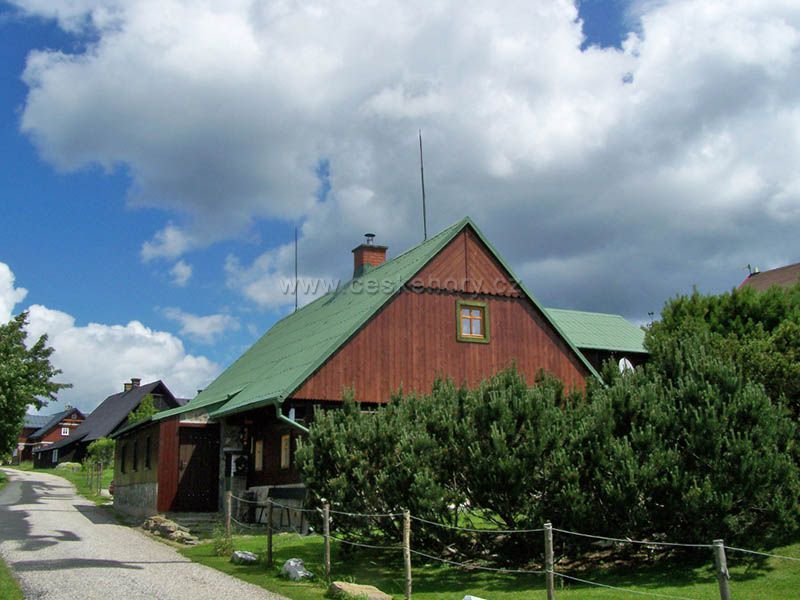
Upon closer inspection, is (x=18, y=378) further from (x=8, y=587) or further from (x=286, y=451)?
(x=8, y=587)

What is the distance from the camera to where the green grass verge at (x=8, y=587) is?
37.2ft

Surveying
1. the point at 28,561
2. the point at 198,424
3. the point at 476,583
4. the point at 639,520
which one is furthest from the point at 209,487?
the point at 639,520

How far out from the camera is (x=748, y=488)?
42.7 feet

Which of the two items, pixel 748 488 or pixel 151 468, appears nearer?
pixel 748 488

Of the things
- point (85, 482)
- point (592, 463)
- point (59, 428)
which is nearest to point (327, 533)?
point (592, 463)

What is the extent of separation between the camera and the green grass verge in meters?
11.3

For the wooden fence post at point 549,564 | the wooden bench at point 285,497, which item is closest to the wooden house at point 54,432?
the wooden bench at point 285,497

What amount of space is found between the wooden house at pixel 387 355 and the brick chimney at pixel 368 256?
2695mm

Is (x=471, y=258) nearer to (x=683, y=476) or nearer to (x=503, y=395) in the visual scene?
(x=503, y=395)

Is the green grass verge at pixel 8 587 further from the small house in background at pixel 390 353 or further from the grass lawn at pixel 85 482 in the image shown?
the grass lawn at pixel 85 482

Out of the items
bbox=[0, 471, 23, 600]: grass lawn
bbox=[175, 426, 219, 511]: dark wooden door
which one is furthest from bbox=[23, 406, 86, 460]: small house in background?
bbox=[0, 471, 23, 600]: grass lawn

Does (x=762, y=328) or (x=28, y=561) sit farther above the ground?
(x=762, y=328)

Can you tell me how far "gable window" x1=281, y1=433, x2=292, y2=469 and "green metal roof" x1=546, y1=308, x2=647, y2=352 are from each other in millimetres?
14439

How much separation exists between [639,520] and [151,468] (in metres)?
17.0
